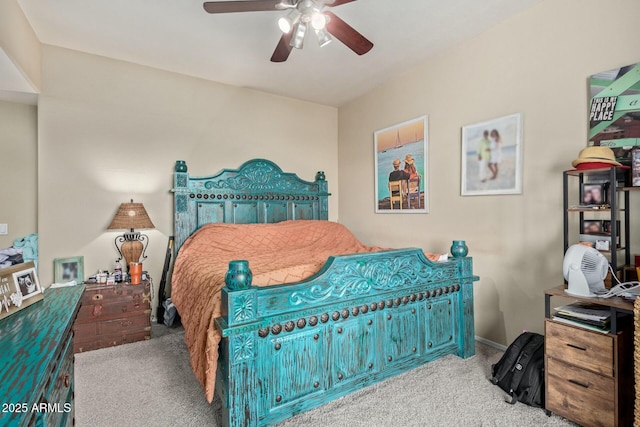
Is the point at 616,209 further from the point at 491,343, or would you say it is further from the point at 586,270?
the point at 491,343

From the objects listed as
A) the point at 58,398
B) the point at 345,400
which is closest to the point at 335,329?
the point at 345,400

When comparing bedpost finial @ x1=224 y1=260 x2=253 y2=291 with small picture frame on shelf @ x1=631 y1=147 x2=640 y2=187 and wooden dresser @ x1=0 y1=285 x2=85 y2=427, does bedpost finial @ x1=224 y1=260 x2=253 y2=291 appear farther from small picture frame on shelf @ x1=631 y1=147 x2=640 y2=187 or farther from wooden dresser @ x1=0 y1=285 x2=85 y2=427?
small picture frame on shelf @ x1=631 y1=147 x2=640 y2=187

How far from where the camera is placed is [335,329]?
1.91 m

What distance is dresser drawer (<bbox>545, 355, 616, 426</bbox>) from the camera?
5.26 ft

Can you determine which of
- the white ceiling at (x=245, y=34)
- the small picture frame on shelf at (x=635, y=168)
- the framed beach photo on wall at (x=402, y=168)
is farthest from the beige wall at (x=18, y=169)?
the small picture frame on shelf at (x=635, y=168)

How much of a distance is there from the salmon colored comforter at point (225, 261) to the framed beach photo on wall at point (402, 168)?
667 millimetres

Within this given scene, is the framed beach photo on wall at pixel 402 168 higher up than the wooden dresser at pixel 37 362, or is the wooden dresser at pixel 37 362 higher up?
the framed beach photo on wall at pixel 402 168

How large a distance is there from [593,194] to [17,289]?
285cm

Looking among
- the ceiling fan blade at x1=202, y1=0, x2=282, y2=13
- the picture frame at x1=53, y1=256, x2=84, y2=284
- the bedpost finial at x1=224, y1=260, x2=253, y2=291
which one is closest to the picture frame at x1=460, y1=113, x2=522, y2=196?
the ceiling fan blade at x1=202, y1=0, x2=282, y2=13

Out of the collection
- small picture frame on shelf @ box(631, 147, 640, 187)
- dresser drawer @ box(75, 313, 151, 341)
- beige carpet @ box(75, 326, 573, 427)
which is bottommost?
beige carpet @ box(75, 326, 573, 427)

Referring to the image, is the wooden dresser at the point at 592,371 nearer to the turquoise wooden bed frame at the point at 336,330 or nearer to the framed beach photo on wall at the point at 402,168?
the turquoise wooden bed frame at the point at 336,330

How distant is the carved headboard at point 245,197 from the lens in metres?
3.51

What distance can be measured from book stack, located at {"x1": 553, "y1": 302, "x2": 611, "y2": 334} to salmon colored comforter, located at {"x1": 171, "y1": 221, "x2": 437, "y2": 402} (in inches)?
56.9

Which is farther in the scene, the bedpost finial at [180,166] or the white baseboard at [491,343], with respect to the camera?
the bedpost finial at [180,166]
